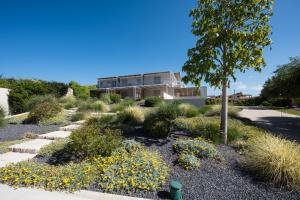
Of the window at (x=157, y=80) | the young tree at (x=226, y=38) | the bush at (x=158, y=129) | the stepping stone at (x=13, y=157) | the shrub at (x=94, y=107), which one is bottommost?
the stepping stone at (x=13, y=157)

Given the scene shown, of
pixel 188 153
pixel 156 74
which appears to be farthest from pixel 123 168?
pixel 156 74

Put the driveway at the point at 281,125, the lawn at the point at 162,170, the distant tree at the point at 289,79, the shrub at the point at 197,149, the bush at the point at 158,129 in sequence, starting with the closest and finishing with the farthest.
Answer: the lawn at the point at 162,170
the shrub at the point at 197,149
the bush at the point at 158,129
the driveway at the point at 281,125
the distant tree at the point at 289,79

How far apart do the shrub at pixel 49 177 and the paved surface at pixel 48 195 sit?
0.13m

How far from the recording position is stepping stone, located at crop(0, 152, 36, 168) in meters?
4.22

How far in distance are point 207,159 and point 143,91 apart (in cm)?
2881

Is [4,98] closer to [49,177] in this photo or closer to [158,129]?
[49,177]

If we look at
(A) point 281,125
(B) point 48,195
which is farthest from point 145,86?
(B) point 48,195

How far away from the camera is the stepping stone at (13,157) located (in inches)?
166

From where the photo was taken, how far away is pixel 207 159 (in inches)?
162

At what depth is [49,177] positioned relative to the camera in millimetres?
3262

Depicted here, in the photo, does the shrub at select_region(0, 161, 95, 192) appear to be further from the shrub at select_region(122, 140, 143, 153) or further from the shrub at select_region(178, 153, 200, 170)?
the shrub at select_region(178, 153, 200, 170)

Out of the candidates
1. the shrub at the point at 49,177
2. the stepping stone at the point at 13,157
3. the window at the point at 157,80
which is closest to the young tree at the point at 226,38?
the shrub at the point at 49,177

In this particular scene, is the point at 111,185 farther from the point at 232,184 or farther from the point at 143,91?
the point at 143,91

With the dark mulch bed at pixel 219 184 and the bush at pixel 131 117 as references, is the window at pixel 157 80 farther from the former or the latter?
the dark mulch bed at pixel 219 184
